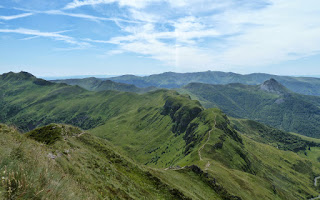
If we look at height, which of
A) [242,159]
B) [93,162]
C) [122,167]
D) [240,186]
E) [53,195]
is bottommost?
[242,159]

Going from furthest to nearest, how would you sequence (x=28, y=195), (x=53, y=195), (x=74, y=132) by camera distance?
(x=74, y=132) → (x=53, y=195) → (x=28, y=195)

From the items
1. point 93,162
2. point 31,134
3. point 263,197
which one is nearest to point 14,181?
point 93,162

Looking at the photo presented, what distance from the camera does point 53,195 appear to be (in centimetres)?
1038

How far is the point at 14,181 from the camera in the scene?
31.1 feet

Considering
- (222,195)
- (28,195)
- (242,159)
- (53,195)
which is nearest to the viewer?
(28,195)

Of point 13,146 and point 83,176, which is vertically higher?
point 13,146

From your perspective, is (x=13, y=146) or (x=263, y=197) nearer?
(x=13, y=146)

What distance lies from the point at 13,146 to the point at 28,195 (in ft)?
21.1

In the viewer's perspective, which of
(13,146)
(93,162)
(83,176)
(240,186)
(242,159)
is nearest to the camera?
(13,146)

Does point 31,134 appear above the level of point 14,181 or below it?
below

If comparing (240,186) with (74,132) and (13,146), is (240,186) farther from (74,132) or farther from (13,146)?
(13,146)

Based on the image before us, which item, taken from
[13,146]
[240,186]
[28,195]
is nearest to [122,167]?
[13,146]

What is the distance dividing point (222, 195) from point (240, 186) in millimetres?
25177

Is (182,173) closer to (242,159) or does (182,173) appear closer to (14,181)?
(14,181)
